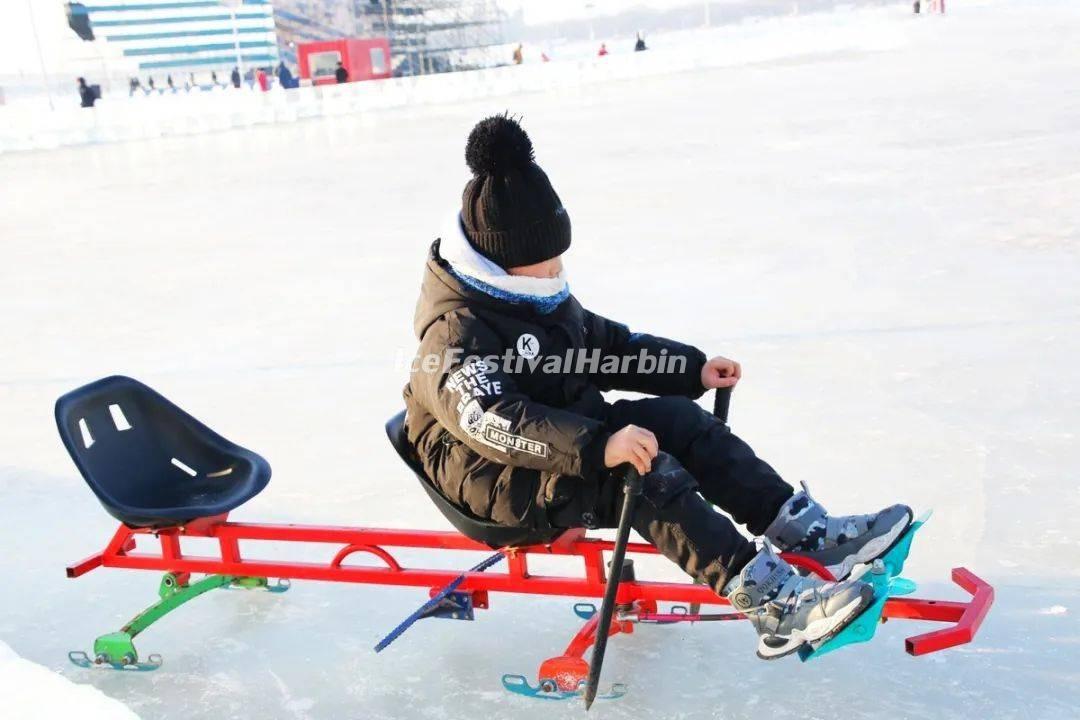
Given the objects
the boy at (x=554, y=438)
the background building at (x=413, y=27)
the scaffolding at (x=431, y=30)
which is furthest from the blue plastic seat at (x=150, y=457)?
the scaffolding at (x=431, y=30)

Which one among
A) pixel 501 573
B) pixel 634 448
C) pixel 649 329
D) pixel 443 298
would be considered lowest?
pixel 649 329

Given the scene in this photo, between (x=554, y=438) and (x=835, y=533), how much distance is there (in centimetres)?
52

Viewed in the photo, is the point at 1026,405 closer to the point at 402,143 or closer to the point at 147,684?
the point at 147,684

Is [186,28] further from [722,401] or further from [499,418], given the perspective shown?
[499,418]

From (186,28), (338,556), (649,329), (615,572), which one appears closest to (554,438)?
(615,572)

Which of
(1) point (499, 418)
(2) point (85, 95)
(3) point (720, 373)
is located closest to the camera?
(1) point (499, 418)

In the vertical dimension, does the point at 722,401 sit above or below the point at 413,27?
below

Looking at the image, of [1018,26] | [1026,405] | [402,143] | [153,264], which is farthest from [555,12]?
[1026,405]

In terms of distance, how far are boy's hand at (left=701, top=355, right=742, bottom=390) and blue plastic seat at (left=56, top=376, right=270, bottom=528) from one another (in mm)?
906

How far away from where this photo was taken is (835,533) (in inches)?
78.5

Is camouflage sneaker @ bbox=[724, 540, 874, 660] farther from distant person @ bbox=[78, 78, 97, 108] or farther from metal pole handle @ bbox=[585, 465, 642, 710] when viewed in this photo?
distant person @ bbox=[78, 78, 97, 108]

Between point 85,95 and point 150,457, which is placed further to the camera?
point 85,95

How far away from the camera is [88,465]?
7.72 feet

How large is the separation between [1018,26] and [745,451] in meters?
19.9
